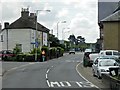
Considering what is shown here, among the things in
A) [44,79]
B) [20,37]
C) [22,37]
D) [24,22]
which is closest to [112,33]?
[22,37]

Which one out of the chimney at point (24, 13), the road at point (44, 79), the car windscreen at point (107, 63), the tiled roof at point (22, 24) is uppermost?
the chimney at point (24, 13)

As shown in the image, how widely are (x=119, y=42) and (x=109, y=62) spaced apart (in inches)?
1368

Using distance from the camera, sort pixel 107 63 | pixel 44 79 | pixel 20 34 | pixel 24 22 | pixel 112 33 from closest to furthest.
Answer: pixel 44 79 < pixel 107 63 < pixel 112 33 < pixel 20 34 < pixel 24 22

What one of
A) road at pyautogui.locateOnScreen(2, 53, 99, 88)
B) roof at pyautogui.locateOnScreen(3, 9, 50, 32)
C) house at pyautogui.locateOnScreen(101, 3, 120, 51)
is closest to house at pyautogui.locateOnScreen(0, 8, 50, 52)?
roof at pyautogui.locateOnScreen(3, 9, 50, 32)

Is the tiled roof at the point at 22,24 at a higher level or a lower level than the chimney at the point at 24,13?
lower

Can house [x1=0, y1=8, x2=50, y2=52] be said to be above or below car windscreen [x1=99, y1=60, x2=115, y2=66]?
above

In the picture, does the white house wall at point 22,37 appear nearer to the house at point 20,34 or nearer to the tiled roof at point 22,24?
the house at point 20,34

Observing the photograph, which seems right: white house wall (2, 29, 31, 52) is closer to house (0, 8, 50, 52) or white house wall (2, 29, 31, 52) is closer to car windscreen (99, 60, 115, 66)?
house (0, 8, 50, 52)

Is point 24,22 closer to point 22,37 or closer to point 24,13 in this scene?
point 24,13

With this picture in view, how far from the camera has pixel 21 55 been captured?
211 ft

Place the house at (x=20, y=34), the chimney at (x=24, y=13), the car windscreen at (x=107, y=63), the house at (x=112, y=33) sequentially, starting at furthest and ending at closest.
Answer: the chimney at (x=24, y=13) < the house at (x=20, y=34) < the house at (x=112, y=33) < the car windscreen at (x=107, y=63)

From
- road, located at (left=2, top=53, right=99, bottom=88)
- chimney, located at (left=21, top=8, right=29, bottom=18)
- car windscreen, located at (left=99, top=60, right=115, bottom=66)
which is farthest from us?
chimney, located at (left=21, top=8, right=29, bottom=18)

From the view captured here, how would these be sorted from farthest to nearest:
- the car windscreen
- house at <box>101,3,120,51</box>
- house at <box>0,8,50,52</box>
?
house at <box>0,8,50,52</box>, house at <box>101,3,120,51</box>, the car windscreen

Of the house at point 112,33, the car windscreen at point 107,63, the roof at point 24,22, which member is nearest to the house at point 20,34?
the roof at point 24,22
